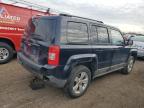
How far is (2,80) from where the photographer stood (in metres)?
4.47

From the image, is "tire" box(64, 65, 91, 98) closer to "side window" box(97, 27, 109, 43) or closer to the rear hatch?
the rear hatch

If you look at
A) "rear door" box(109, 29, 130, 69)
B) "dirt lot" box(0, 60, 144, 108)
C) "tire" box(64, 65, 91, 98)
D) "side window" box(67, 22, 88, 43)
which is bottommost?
"dirt lot" box(0, 60, 144, 108)

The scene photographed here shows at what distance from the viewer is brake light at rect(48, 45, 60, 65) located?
3174 mm

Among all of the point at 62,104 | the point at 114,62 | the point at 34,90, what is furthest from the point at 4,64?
the point at 114,62

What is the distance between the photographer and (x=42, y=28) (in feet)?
11.8

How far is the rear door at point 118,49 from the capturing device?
504cm

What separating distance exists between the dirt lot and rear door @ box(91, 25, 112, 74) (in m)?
0.62

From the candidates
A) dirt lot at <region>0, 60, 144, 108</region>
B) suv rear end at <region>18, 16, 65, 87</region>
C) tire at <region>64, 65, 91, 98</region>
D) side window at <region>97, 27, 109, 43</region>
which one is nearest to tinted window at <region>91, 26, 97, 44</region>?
side window at <region>97, 27, 109, 43</region>

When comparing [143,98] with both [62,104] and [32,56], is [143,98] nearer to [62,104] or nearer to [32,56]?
[62,104]

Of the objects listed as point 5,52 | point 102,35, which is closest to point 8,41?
point 5,52

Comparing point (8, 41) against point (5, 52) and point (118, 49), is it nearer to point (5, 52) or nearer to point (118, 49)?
point (5, 52)

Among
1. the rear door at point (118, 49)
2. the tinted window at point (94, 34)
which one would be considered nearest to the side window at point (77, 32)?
the tinted window at point (94, 34)

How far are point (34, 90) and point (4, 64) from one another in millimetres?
2565

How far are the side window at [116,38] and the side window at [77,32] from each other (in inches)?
57.0
